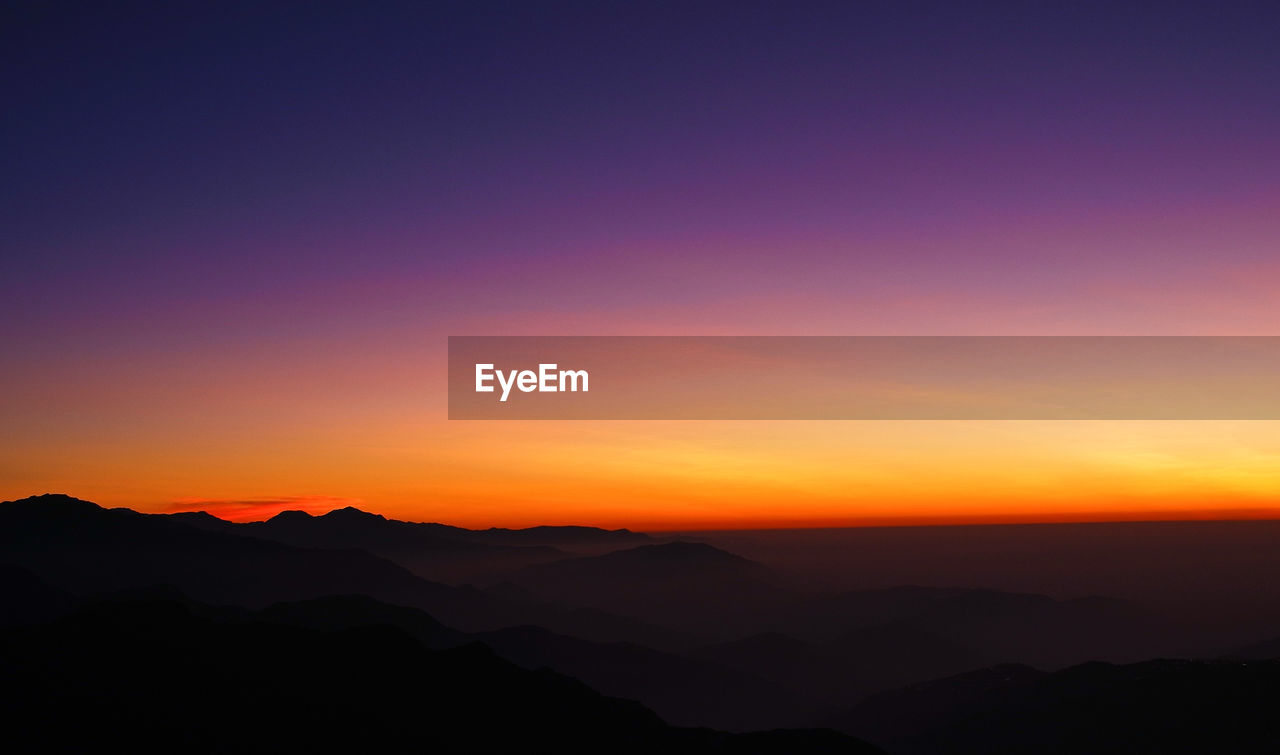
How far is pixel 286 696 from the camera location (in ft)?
371

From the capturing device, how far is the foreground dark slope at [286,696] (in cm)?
9719

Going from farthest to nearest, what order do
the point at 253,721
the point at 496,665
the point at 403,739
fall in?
the point at 496,665 → the point at 403,739 → the point at 253,721

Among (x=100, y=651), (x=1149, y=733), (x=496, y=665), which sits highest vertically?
(x=100, y=651)

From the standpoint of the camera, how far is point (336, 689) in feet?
404

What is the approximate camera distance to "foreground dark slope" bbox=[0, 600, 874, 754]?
97.2m

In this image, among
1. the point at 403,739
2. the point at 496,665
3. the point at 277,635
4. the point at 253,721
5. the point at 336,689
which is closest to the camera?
the point at 253,721

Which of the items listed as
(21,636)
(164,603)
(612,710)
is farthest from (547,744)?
(21,636)

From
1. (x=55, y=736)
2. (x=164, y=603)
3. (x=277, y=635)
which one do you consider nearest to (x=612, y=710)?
(x=277, y=635)

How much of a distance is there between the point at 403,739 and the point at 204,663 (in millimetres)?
27268

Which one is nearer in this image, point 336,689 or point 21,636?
point 21,636

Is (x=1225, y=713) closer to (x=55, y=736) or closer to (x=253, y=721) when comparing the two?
(x=253, y=721)

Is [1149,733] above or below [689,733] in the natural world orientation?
below

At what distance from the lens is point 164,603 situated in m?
126

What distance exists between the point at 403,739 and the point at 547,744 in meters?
22.0
